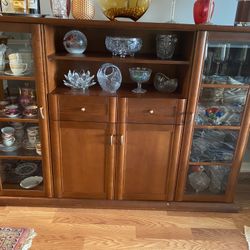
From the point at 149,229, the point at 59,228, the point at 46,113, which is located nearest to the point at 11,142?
the point at 46,113

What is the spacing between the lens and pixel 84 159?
68.2 inches

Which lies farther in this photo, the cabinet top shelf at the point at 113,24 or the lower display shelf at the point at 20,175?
the lower display shelf at the point at 20,175

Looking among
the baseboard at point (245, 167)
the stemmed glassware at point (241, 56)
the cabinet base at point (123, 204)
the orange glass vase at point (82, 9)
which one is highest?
the orange glass vase at point (82, 9)

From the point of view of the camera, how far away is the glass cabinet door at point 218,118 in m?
1.57

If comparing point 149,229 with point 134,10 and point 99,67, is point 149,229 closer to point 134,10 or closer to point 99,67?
point 99,67

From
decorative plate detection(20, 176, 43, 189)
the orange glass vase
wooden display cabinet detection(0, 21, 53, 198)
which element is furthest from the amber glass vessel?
decorative plate detection(20, 176, 43, 189)

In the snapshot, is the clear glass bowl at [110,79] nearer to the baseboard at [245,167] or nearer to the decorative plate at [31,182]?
the decorative plate at [31,182]

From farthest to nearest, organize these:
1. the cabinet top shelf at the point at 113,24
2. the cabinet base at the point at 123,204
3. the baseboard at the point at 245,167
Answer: the baseboard at the point at 245,167 → the cabinet base at the point at 123,204 → the cabinet top shelf at the point at 113,24

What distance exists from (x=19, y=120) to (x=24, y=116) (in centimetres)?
4

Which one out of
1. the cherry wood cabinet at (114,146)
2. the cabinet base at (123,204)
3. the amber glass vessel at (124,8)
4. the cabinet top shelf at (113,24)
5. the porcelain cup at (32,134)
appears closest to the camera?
the cabinet top shelf at (113,24)

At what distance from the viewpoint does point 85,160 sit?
174cm

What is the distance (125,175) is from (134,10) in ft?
3.62

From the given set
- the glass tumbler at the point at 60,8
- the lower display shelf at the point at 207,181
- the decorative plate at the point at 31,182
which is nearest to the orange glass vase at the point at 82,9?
the glass tumbler at the point at 60,8

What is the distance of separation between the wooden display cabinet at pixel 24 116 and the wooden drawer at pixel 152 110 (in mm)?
522
